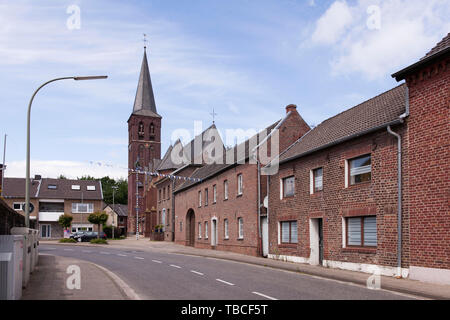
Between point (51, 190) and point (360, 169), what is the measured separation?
193 ft

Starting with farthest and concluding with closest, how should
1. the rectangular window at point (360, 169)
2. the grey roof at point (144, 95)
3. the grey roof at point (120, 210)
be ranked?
the grey roof at point (120, 210)
the grey roof at point (144, 95)
the rectangular window at point (360, 169)

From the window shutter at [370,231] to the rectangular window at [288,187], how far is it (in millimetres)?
6202

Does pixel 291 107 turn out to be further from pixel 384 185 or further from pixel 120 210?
pixel 120 210

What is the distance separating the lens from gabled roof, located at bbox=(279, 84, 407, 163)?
1716 cm

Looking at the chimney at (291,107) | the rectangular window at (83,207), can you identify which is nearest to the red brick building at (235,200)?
the chimney at (291,107)

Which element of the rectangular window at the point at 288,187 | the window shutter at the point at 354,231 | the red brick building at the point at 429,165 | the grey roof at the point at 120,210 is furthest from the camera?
the grey roof at the point at 120,210

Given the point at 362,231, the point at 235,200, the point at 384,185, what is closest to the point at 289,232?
the point at 362,231

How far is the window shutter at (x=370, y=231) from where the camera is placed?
16.8 meters

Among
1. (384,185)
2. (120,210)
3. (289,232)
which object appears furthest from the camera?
(120,210)

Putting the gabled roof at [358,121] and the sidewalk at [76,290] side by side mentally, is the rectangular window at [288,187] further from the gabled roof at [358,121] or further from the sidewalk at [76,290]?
the sidewalk at [76,290]

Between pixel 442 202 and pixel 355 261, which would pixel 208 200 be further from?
pixel 442 202

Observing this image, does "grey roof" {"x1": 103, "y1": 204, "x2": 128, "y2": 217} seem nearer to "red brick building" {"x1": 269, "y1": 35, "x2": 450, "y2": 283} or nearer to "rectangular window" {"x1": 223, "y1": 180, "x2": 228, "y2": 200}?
"rectangular window" {"x1": 223, "y1": 180, "x2": 228, "y2": 200}

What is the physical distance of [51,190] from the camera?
223 ft
